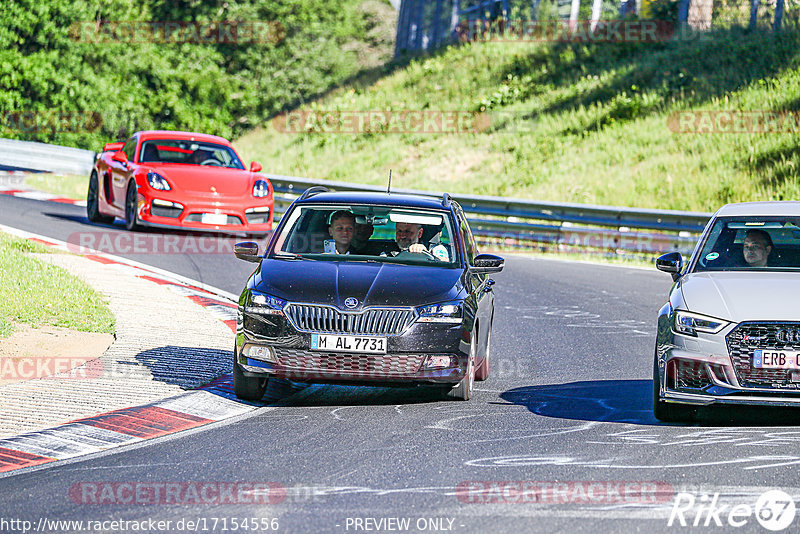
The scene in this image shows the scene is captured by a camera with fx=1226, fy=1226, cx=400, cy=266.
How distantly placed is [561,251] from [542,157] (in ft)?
35.2

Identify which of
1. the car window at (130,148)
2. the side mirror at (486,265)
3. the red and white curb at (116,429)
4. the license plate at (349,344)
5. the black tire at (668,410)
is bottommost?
the red and white curb at (116,429)

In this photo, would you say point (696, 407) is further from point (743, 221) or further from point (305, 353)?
point (305, 353)

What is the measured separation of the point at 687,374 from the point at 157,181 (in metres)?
12.2

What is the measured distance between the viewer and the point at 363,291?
28.0 feet

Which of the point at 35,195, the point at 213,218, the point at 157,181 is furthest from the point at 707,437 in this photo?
the point at 35,195

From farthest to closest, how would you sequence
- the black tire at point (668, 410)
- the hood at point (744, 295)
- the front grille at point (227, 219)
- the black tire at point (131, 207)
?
the black tire at point (131, 207), the front grille at point (227, 219), the black tire at point (668, 410), the hood at point (744, 295)

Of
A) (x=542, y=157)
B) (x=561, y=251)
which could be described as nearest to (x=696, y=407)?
(x=561, y=251)

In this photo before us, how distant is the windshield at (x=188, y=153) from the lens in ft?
64.9

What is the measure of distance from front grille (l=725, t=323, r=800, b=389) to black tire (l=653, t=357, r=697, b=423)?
54 cm

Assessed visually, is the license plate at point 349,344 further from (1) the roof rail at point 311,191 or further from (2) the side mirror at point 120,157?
(2) the side mirror at point 120,157

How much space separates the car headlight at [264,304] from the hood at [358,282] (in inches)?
1.6

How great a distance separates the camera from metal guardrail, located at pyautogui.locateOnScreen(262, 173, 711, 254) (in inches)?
826

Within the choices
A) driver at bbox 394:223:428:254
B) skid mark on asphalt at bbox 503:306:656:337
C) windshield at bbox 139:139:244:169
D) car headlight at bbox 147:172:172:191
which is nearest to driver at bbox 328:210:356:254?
driver at bbox 394:223:428:254

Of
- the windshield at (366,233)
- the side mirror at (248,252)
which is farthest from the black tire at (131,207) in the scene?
the side mirror at (248,252)
